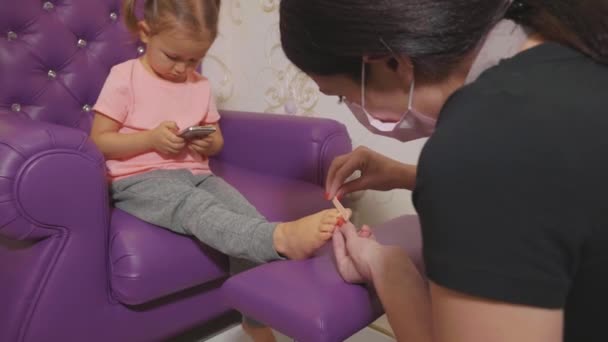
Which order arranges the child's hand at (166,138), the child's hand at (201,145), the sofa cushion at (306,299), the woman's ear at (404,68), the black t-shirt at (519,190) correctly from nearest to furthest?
1. the black t-shirt at (519,190)
2. the woman's ear at (404,68)
3. the sofa cushion at (306,299)
4. the child's hand at (166,138)
5. the child's hand at (201,145)

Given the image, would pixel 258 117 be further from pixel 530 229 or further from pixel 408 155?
pixel 530 229

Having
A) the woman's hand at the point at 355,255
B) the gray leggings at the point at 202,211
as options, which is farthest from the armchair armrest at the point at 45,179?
the woman's hand at the point at 355,255

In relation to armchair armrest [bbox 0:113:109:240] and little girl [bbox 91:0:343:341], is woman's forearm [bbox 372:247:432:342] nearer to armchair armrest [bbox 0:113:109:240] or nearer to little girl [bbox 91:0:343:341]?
little girl [bbox 91:0:343:341]

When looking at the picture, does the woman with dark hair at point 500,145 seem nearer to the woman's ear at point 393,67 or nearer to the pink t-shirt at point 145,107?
the woman's ear at point 393,67

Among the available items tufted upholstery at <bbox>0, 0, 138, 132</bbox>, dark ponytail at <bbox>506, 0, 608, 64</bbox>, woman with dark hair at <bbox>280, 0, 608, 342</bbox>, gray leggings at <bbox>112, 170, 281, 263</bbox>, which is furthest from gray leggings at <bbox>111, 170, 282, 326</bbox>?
dark ponytail at <bbox>506, 0, 608, 64</bbox>

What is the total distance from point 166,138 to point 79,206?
279mm

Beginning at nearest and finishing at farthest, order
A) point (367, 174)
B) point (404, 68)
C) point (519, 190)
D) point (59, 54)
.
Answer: point (519, 190) → point (404, 68) → point (367, 174) → point (59, 54)

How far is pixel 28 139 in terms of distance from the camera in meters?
0.84

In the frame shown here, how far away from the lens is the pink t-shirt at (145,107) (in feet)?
3.92

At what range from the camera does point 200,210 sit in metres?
1.04

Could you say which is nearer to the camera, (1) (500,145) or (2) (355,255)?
(1) (500,145)

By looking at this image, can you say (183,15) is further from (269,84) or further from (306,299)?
(306,299)

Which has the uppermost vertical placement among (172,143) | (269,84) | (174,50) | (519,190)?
(519,190)

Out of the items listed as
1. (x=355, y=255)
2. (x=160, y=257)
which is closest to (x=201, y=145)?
(x=160, y=257)
